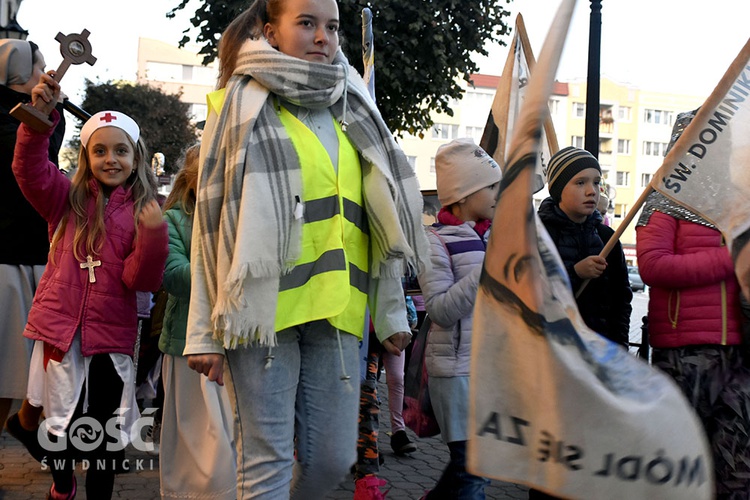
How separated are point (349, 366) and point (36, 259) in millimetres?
2307

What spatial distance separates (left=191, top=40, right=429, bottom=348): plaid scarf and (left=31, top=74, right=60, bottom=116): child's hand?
1271 millimetres

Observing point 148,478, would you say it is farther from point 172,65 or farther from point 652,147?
point 652,147

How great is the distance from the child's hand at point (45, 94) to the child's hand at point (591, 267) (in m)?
2.47

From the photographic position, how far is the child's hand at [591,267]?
178 inches

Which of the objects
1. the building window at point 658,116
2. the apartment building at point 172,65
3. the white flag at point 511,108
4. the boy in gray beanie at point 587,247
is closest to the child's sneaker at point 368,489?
the boy in gray beanie at point 587,247

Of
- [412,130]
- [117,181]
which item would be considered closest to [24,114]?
[117,181]

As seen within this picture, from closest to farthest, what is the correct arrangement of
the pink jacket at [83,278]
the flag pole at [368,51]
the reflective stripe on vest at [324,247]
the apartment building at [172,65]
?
1. the reflective stripe on vest at [324,247]
2. the pink jacket at [83,278]
3. the flag pole at [368,51]
4. the apartment building at [172,65]

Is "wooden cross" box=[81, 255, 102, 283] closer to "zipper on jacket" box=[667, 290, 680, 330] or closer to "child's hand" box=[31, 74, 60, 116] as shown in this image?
"child's hand" box=[31, 74, 60, 116]

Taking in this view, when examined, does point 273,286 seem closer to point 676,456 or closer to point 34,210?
point 676,456

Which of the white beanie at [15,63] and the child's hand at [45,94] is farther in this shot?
the white beanie at [15,63]

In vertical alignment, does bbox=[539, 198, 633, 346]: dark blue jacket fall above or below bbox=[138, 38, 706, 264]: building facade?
below

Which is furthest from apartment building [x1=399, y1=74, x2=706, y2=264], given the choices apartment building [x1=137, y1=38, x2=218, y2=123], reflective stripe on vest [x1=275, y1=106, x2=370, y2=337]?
reflective stripe on vest [x1=275, y1=106, x2=370, y2=337]

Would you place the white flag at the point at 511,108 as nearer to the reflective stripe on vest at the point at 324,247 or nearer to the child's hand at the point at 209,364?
the reflective stripe on vest at the point at 324,247

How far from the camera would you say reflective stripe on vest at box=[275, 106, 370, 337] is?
10.1ft
